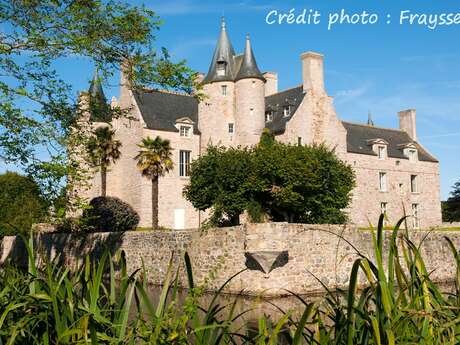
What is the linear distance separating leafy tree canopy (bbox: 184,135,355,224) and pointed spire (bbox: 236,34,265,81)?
10.3 m

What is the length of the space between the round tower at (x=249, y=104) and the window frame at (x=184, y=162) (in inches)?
132

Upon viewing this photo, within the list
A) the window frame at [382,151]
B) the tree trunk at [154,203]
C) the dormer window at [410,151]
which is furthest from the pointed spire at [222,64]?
the dormer window at [410,151]

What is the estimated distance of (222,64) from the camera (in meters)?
35.3

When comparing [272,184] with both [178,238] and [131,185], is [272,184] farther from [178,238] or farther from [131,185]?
[131,185]

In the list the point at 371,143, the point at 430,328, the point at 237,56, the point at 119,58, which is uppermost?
the point at 237,56

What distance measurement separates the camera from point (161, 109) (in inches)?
1334

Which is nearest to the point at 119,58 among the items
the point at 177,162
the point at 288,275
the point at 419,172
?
the point at 288,275

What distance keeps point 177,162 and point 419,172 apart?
2047 centimetres

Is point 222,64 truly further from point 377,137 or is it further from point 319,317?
point 319,317

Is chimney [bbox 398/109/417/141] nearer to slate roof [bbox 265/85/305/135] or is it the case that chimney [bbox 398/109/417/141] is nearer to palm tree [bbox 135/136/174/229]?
slate roof [bbox 265/85/305/135]

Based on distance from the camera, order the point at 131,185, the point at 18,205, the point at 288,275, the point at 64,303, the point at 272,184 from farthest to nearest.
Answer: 1. the point at 18,205
2. the point at 131,185
3. the point at 272,184
4. the point at 288,275
5. the point at 64,303

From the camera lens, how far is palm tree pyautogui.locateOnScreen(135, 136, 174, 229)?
2953 cm

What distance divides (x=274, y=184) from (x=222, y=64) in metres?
13.9

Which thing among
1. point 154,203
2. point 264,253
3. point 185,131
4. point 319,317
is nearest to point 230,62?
point 185,131
